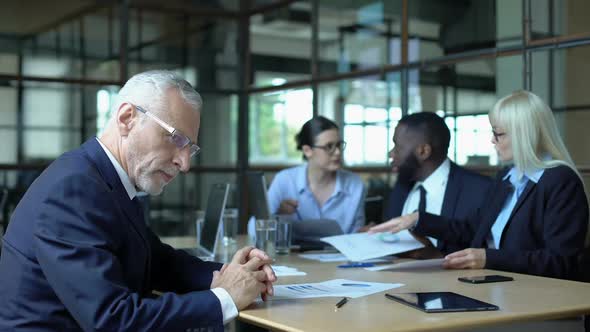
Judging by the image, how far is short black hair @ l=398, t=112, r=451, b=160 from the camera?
3.47 meters

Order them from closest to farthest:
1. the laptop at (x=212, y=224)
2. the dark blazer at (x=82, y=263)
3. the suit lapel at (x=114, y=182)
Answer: the dark blazer at (x=82, y=263)
the suit lapel at (x=114, y=182)
the laptop at (x=212, y=224)

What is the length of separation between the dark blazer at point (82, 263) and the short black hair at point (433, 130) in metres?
2.00

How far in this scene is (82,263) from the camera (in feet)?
5.12

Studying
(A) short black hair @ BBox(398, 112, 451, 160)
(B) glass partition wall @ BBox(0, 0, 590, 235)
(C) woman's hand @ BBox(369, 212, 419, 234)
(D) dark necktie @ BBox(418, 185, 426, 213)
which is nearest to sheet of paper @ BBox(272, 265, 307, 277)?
(C) woman's hand @ BBox(369, 212, 419, 234)

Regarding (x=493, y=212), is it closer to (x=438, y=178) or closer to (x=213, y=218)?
(x=438, y=178)

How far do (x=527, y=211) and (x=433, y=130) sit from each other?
2.90ft

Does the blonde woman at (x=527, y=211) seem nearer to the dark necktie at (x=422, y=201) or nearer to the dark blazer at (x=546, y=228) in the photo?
the dark blazer at (x=546, y=228)

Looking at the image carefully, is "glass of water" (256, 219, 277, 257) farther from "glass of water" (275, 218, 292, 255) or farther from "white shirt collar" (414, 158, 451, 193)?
"white shirt collar" (414, 158, 451, 193)

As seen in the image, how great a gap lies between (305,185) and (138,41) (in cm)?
261

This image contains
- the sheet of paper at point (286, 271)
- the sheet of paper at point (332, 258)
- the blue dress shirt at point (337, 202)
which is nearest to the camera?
the sheet of paper at point (286, 271)

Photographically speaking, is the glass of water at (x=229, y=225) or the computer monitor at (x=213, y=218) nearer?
the computer monitor at (x=213, y=218)

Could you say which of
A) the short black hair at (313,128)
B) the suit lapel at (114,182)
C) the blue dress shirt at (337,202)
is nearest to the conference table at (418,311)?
the suit lapel at (114,182)

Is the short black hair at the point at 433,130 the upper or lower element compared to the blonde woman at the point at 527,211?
upper

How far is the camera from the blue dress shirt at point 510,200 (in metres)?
2.75
